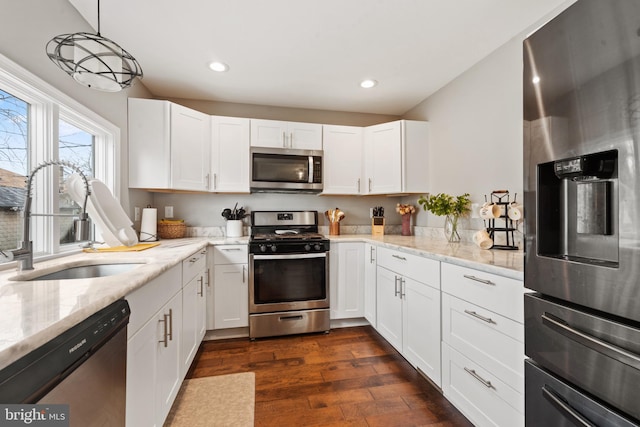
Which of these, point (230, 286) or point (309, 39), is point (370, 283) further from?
point (309, 39)

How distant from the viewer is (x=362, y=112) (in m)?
3.40

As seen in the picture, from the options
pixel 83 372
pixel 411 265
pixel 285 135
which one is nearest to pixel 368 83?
pixel 285 135

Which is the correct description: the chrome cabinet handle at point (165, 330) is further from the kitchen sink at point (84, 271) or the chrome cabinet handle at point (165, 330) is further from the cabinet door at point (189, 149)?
the cabinet door at point (189, 149)

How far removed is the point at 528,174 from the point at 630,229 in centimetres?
35

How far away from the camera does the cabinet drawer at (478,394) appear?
1.19 metres

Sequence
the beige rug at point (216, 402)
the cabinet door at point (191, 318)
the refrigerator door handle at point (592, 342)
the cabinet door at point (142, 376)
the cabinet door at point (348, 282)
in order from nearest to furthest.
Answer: the refrigerator door handle at point (592, 342) < the cabinet door at point (142, 376) < the beige rug at point (216, 402) < the cabinet door at point (191, 318) < the cabinet door at point (348, 282)

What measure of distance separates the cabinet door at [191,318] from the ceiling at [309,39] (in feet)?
5.81

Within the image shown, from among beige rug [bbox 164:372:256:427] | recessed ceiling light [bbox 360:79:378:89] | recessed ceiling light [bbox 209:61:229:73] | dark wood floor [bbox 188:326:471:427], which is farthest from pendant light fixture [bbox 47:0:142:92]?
recessed ceiling light [bbox 360:79:378:89]

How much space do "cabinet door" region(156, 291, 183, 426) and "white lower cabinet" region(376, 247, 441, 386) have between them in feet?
5.11

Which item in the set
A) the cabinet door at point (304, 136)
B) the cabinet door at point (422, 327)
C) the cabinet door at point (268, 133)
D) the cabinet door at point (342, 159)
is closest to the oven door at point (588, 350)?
the cabinet door at point (422, 327)

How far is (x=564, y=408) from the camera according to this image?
0.89 metres

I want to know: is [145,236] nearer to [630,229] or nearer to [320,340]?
[320,340]

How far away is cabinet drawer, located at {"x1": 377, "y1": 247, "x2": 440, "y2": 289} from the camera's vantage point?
173 centimetres

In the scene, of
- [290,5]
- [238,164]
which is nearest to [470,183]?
[290,5]
